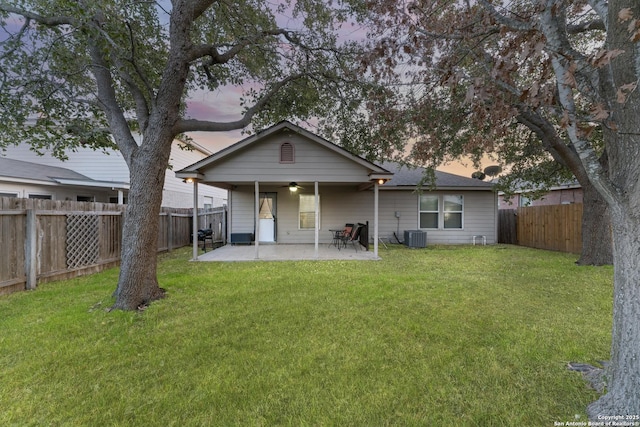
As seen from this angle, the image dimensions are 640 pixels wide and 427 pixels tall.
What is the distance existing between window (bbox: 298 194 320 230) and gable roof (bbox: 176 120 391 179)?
12.3 ft

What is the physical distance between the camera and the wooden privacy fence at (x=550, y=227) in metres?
10.2

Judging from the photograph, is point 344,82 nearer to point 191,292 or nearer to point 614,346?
point 191,292

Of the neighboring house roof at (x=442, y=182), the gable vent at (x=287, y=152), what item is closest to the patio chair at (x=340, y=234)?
the neighboring house roof at (x=442, y=182)

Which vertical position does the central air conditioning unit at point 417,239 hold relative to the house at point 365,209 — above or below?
below

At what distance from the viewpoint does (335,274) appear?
6.86 metres

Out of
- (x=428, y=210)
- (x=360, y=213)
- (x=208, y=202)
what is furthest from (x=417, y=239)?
(x=208, y=202)

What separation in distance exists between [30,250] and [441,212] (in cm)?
1376

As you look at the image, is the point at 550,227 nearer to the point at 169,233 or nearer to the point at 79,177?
the point at 169,233

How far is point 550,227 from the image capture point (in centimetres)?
1134

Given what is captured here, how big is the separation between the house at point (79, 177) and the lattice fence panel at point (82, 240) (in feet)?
13.6

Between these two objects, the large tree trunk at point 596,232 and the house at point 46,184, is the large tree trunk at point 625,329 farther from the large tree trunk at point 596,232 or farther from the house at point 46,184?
the house at point 46,184

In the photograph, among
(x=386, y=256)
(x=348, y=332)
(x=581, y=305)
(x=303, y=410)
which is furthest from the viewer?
(x=386, y=256)

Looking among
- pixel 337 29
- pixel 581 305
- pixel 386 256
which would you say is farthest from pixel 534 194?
pixel 337 29

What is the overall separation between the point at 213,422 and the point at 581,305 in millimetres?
5683
